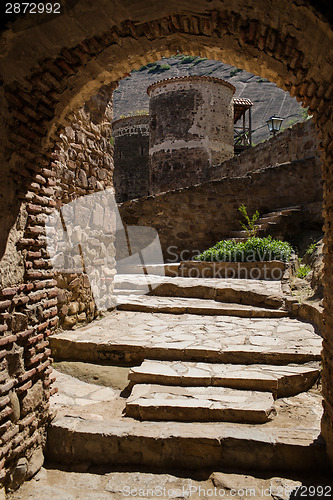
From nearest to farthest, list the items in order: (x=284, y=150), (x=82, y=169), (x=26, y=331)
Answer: (x=26, y=331) → (x=82, y=169) → (x=284, y=150)

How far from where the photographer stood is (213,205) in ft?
36.1

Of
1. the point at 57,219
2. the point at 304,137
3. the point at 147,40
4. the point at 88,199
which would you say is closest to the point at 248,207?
the point at 304,137

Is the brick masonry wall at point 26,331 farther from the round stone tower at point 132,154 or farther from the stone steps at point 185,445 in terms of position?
the round stone tower at point 132,154

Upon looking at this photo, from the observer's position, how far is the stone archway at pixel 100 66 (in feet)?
7.96

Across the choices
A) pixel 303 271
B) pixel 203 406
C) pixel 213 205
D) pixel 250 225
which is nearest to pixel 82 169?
pixel 203 406

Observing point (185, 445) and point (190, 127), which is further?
point (190, 127)

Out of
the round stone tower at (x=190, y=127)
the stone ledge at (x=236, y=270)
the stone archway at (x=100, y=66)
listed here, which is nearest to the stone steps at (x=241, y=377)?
the stone archway at (x=100, y=66)

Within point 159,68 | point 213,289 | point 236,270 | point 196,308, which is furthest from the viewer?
point 159,68

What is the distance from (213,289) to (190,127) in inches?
615

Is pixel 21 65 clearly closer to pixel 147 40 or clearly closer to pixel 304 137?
pixel 147 40

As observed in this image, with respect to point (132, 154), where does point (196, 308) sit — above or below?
below

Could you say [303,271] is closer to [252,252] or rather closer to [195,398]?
[252,252]

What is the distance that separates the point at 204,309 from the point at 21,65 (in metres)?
4.54

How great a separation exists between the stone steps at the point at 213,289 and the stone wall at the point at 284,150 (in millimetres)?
5083
